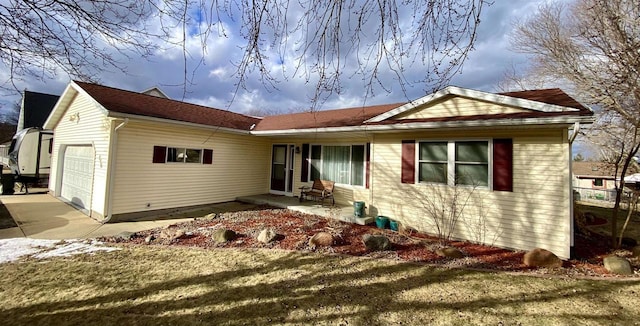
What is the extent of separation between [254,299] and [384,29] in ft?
11.6

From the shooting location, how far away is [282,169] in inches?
448

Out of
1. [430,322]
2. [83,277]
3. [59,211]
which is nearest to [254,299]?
[430,322]

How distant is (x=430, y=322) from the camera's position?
10.2ft

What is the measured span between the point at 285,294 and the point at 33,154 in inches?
697

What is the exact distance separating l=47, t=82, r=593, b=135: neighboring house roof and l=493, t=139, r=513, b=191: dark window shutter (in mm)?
683

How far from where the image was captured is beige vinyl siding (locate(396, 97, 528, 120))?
246 inches

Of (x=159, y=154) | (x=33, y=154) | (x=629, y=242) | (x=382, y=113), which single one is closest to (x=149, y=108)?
(x=159, y=154)

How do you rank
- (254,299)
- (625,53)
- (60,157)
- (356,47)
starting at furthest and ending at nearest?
(60,157), (625,53), (254,299), (356,47)

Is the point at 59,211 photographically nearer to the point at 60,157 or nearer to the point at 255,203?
the point at 60,157

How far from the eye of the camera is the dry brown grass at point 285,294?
10.3 ft

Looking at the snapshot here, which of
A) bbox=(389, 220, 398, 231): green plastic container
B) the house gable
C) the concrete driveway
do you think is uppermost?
the house gable

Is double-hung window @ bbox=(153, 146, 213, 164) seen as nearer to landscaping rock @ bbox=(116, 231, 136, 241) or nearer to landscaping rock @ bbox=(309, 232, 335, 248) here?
landscaping rock @ bbox=(116, 231, 136, 241)

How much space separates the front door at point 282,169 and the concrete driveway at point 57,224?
416 centimetres

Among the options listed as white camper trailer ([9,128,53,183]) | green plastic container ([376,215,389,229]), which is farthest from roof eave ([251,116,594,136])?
white camper trailer ([9,128,53,183])
